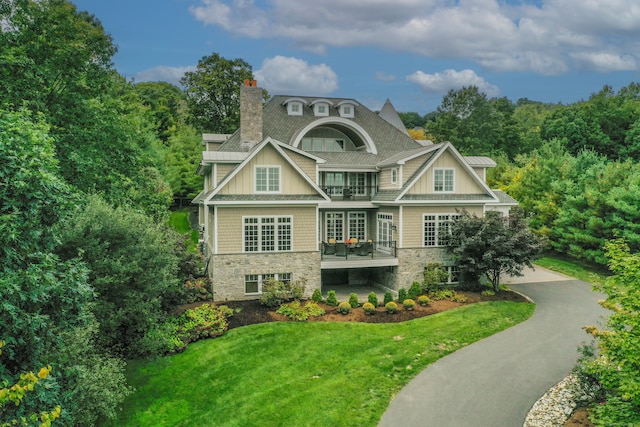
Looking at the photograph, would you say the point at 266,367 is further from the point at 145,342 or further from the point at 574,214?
the point at 574,214

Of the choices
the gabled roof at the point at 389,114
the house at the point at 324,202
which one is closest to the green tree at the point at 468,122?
the gabled roof at the point at 389,114

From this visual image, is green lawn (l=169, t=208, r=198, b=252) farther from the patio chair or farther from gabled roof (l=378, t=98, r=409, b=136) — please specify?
gabled roof (l=378, t=98, r=409, b=136)

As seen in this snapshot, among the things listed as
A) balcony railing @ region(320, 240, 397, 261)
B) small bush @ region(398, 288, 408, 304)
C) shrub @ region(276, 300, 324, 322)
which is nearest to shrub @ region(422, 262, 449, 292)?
small bush @ region(398, 288, 408, 304)

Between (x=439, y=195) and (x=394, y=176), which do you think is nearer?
(x=439, y=195)

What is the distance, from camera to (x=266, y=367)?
14.4 m

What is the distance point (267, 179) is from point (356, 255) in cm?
646

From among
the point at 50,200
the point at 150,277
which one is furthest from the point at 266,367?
the point at 50,200

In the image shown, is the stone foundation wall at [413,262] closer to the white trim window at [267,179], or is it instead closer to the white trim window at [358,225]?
the white trim window at [358,225]

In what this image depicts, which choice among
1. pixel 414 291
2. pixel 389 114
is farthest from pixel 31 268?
pixel 389 114

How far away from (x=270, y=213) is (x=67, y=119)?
928cm

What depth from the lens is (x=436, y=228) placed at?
900 inches

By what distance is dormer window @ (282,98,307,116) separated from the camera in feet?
96.2

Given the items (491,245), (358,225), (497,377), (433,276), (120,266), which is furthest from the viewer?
(358,225)

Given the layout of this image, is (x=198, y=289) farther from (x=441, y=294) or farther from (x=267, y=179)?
(x=441, y=294)
